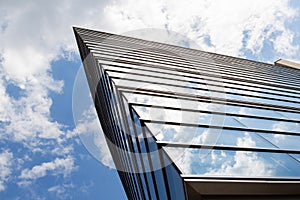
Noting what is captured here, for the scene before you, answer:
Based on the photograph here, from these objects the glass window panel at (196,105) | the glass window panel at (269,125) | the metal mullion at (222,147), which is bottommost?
the metal mullion at (222,147)

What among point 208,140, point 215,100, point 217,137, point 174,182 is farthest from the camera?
point 215,100

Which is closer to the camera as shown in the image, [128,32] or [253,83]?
[253,83]

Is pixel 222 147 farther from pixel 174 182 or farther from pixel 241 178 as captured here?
pixel 174 182

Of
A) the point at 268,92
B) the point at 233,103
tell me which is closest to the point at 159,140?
the point at 233,103

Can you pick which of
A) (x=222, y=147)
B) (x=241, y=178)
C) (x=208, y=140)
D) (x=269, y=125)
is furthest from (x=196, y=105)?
(x=241, y=178)

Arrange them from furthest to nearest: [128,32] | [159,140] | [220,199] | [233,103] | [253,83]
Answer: [128,32] < [253,83] < [233,103] < [159,140] < [220,199]

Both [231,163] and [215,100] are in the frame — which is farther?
[215,100]

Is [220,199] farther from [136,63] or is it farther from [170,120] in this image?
[136,63]

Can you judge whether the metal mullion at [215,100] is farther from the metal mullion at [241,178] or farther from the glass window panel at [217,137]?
the metal mullion at [241,178]

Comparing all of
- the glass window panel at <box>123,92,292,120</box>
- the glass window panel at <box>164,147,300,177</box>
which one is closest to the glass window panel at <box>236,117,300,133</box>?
the glass window panel at <box>123,92,292,120</box>

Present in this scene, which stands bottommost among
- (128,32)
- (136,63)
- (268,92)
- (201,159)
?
(201,159)

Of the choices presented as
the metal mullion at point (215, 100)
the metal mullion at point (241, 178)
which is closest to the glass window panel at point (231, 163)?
the metal mullion at point (241, 178)

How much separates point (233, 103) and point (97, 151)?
1128 cm

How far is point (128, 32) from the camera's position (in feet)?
109
